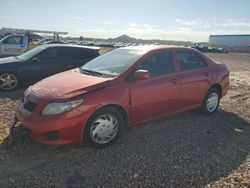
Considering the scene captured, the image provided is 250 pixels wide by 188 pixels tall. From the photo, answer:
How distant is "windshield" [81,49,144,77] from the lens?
198 inches

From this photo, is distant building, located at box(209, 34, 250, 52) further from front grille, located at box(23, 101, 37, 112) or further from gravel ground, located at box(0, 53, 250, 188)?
front grille, located at box(23, 101, 37, 112)

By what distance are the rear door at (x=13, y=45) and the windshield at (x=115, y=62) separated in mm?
11226

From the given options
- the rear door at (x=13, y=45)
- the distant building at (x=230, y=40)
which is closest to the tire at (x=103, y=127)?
the rear door at (x=13, y=45)

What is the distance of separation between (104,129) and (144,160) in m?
0.80

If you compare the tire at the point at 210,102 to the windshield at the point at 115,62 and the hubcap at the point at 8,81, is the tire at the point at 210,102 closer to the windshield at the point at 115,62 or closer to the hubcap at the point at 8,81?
the windshield at the point at 115,62

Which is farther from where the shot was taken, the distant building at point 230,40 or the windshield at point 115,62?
the distant building at point 230,40

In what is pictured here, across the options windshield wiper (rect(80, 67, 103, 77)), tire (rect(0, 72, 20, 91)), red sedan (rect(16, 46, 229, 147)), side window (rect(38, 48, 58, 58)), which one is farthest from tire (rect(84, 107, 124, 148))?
side window (rect(38, 48, 58, 58))

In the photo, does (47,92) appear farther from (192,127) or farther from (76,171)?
(192,127)

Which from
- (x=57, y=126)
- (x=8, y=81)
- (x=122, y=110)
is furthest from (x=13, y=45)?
(x=57, y=126)

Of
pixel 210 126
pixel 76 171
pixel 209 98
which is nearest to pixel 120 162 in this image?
pixel 76 171

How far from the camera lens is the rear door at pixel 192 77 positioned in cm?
577

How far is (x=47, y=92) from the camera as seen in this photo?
14.6 feet

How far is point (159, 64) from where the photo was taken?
17.8ft

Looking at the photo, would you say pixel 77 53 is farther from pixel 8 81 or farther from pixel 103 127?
pixel 103 127
